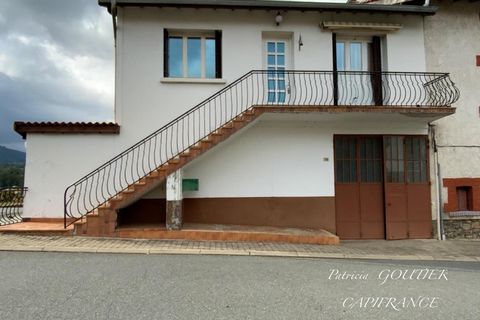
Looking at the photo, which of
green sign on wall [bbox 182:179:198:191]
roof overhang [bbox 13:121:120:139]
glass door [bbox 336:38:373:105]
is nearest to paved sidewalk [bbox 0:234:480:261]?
green sign on wall [bbox 182:179:198:191]

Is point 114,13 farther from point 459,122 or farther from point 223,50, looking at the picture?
point 459,122

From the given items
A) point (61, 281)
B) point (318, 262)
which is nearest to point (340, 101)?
point (318, 262)

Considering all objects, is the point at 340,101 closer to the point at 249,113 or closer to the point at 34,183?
the point at 249,113

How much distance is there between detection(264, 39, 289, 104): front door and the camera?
439 inches

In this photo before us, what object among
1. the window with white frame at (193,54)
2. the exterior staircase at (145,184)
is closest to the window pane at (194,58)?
the window with white frame at (193,54)

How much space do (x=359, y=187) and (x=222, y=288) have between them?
275 inches

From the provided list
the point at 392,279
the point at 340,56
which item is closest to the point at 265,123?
the point at 340,56

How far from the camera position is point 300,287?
547cm

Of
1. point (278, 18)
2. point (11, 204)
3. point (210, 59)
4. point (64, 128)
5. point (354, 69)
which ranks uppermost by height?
point (278, 18)

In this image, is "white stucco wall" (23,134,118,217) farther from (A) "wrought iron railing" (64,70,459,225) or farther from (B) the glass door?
(B) the glass door

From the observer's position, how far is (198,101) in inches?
423

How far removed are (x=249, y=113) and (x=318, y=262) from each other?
13.6ft

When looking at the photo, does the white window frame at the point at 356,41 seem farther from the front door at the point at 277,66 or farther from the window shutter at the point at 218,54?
the window shutter at the point at 218,54

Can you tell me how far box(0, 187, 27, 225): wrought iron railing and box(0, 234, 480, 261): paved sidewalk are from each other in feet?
5.25
